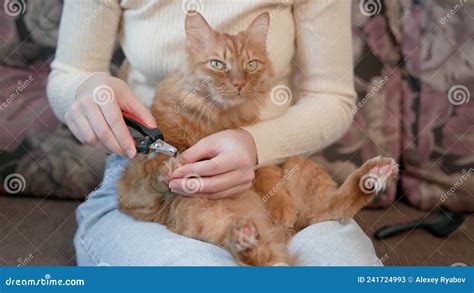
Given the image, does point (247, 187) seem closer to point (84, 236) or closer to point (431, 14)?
point (84, 236)

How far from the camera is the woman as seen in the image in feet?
2.23

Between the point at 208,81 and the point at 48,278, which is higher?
the point at 208,81

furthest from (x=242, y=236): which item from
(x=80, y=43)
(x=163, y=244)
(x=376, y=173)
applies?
(x=80, y=43)

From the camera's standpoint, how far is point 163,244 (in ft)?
2.17

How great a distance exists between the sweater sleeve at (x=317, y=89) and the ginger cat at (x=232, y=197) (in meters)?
0.04

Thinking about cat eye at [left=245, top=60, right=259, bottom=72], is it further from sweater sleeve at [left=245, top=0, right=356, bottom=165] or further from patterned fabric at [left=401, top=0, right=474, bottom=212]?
patterned fabric at [left=401, top=0, right=474, bottom=212]

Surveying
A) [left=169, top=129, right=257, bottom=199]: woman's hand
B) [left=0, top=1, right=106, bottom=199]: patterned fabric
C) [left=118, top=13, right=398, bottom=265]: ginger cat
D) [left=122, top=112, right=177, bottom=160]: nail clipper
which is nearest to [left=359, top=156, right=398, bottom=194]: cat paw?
[left=118, top=13, right=398, bottom=265]: ginger cat

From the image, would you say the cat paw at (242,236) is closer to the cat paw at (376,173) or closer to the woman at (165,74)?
the woman at (165,74)

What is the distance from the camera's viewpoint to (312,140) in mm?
806

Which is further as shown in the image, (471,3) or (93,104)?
(471,3)

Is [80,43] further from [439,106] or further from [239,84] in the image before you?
[439,106]

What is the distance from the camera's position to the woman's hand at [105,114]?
664mm

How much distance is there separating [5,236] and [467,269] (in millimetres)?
643

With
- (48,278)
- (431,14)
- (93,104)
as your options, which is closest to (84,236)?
(48,278)
